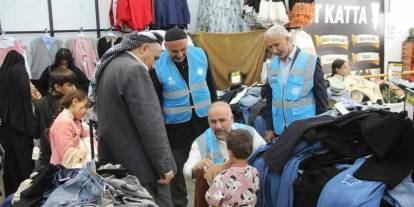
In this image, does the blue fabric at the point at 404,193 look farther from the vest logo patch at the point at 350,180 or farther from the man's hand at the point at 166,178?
the man's hand at the point at 166,178

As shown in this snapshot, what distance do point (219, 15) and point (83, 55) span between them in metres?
1.95

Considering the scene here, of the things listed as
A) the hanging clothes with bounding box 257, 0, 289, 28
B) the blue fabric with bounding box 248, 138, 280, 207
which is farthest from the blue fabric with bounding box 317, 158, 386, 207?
the hanging clothes with bounding box 257, 0, 289, 28

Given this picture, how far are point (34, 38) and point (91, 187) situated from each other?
410 cm

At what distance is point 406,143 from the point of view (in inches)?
63.4

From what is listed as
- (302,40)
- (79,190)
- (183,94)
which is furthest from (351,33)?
(79,190)

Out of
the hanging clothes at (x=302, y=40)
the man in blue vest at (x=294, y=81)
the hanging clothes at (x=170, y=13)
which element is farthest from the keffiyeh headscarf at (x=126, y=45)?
the hanging clothes at (x=302, y=40)

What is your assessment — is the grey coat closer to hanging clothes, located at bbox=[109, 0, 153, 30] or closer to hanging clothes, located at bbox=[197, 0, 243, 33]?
hanging clothes, located at bbox=[109, 0, 153, 30]

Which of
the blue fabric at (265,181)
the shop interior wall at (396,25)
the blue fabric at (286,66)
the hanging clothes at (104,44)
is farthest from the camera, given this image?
the shop interior wall at (396,25)

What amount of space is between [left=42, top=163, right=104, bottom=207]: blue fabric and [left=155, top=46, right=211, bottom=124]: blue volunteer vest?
1460 mm

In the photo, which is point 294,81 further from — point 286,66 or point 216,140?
point 216,140

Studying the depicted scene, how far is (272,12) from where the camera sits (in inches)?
221

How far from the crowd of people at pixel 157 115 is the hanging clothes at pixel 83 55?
124 cm

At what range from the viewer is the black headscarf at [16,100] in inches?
145

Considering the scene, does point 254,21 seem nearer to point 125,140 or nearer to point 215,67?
point 215,67
